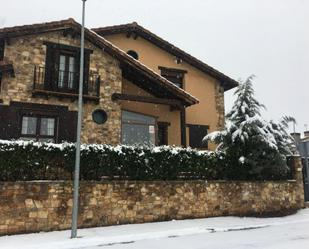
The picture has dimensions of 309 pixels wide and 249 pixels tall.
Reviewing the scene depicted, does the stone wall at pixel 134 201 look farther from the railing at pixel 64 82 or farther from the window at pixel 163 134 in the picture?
the window at pixel 163 134

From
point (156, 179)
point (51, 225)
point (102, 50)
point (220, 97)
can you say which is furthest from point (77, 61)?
A: point (220, 97)

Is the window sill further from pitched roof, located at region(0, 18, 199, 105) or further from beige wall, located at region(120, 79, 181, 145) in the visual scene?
pitched roof, located at region(0, 18, 199, 105)

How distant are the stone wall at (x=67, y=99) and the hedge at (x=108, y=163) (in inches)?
148

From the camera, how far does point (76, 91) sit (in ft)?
54.9

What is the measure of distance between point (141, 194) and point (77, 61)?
759 centimetres

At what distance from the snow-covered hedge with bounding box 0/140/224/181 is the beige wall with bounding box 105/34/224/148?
717 centimetres

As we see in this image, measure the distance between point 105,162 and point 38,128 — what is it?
187 inches

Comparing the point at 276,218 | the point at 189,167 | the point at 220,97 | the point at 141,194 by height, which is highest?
the point at 220,97

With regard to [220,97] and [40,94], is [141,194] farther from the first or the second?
[220,97]

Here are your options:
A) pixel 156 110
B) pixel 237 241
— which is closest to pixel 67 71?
pixel 156 110

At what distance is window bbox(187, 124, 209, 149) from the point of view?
21.2 m

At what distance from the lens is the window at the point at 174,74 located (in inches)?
866

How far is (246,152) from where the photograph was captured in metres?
15.8

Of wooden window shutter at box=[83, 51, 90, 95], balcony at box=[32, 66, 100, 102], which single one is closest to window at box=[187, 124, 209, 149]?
balcony at box=[32, 66, 100, 102]
